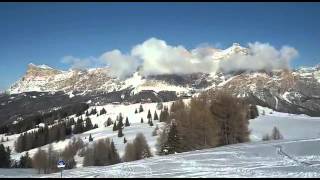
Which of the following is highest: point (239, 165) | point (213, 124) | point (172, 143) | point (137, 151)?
point (213, 124)

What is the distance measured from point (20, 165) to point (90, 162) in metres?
23.1

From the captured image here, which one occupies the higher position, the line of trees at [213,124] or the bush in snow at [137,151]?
the line of trees at [213,124]

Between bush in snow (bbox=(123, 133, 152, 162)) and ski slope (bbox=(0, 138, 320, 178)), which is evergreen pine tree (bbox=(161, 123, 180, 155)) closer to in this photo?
ski slope (bbox=(0, 138, 320, 178))

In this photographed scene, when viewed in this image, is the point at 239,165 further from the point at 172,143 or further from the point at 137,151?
the point at 137,151

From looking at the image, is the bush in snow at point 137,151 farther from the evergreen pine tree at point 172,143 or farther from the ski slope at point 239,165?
the ski slope at point 239,165

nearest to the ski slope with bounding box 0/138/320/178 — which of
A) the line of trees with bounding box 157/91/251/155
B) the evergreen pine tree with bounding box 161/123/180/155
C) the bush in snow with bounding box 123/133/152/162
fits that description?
the evergreen pine tree with bounding box 161/123/180/155

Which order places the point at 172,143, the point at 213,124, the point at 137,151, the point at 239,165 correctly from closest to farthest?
the point at 239,165, the point at 172,143, the point at 213,124, the point at 137,151

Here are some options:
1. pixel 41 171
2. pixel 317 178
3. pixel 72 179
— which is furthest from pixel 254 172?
pixel 41 171

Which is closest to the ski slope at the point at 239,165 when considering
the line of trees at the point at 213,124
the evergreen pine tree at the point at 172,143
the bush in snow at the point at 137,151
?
the evergreen pine tree at the point at 172,143

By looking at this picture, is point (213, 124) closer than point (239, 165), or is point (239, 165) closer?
point (239, 165)

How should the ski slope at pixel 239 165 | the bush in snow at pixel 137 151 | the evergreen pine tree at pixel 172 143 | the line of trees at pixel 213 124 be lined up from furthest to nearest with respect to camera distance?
the bush in snow at pixel 137 151 < the line of trees at pixel 213 124 < the evergreen pine tree at pixel 172 143 < the ski slope at pixel 239 165

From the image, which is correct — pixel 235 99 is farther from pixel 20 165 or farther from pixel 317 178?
pixel 20 165

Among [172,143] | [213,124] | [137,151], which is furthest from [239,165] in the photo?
[137,151]

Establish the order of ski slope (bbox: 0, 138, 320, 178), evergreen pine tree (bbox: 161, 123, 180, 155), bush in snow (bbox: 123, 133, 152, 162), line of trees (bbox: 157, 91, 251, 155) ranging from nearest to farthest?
ski slope (bbox: 0, 138, 320, 178), evergreen pine tree (bbox: 161, 123, 180, 155), line of trees (bbox: 157, 91, 251, 155), bush in snow (bbox: 123, 133, 152, 162)
